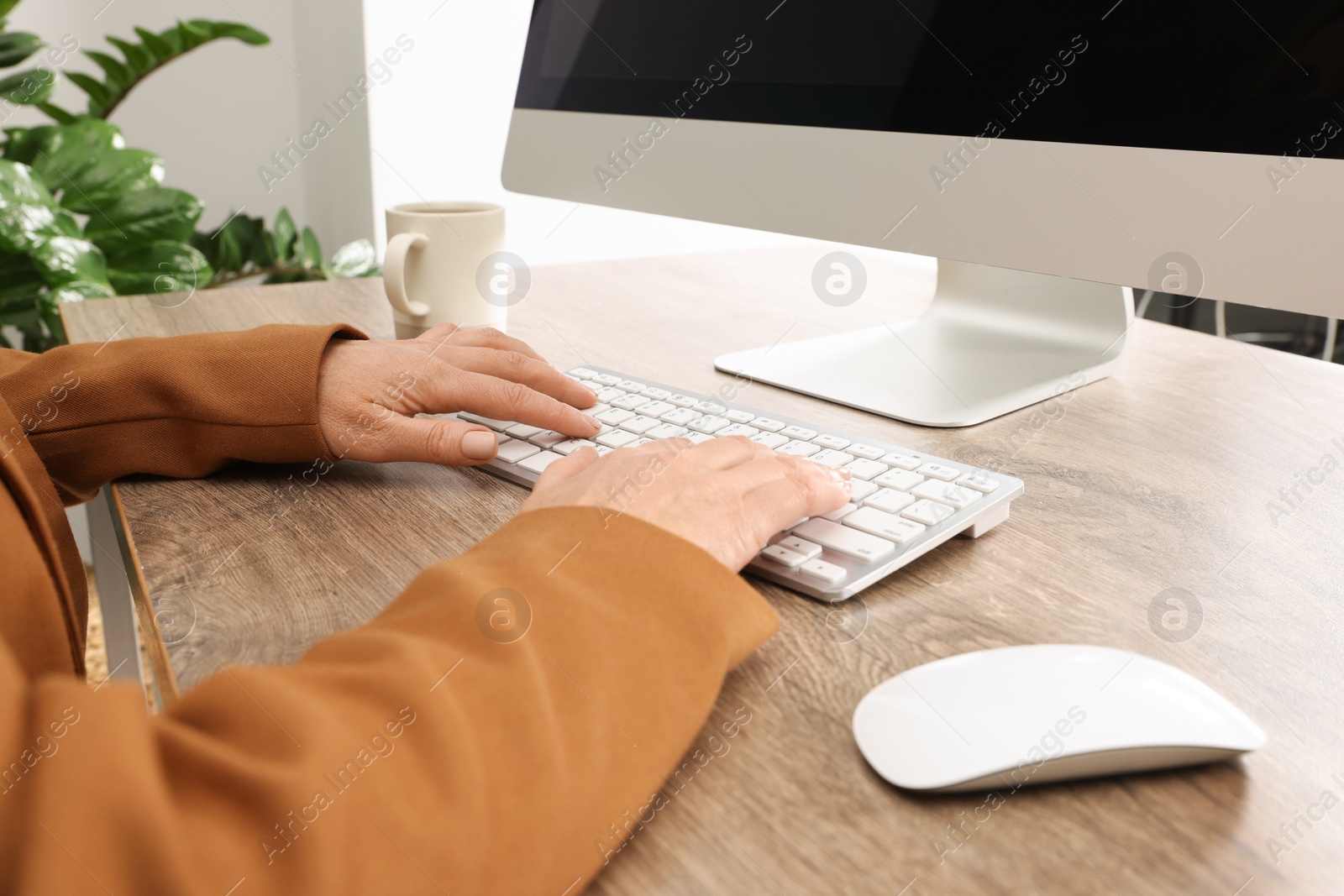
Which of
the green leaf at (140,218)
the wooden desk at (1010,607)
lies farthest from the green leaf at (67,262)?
the wooden desk at (1010,607)

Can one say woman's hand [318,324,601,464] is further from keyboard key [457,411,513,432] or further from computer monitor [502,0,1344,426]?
computer monitor [502,0,1344,426]

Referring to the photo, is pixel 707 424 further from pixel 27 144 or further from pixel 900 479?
pixel 27 144

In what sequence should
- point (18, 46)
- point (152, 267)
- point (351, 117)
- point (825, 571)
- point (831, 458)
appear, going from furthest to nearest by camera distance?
point (351, 117), point (152, 267), point (18, 46), point (831, 458), point (825, 571)

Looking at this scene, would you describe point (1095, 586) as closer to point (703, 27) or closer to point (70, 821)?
point (70, 821)

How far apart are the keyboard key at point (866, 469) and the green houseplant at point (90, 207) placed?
4.07 feet

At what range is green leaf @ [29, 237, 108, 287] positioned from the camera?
131 cm

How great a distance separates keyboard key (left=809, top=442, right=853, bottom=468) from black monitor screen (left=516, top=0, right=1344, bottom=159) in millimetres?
229

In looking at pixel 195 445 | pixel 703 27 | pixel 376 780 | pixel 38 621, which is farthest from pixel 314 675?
pixel 703 27

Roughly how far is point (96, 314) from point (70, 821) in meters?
0.79

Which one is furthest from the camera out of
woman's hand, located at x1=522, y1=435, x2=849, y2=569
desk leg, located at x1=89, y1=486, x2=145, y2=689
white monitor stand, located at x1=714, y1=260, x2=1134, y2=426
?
desk leg, located at x1=89, y1=486, x2=145, y2=689

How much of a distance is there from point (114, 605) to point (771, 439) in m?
0.87

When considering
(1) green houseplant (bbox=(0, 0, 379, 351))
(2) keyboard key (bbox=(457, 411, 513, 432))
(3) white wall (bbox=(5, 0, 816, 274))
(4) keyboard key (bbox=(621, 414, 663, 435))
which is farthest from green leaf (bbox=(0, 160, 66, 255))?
(4) keyboard key (bbox=(621, 414, 663, 435))

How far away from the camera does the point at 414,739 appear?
27 cm

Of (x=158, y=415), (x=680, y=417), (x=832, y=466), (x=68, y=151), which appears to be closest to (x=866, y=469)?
(x=832, y=466)
